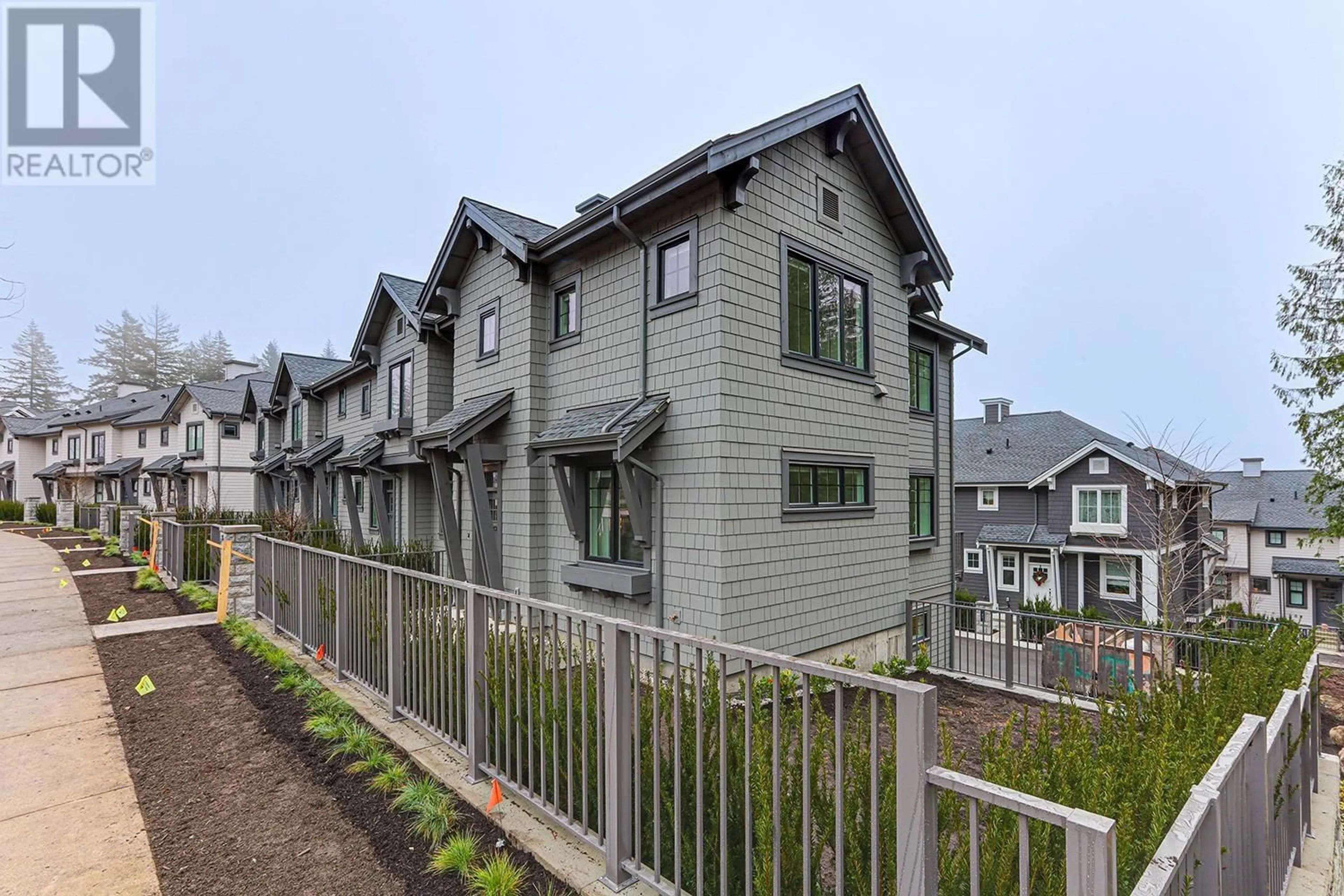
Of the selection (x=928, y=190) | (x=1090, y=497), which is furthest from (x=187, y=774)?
(x=928, y=190)

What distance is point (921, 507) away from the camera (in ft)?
40.3

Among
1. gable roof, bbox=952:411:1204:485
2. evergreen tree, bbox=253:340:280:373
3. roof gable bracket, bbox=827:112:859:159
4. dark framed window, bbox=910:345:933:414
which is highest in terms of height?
evergreen tree, bbox=253:340:280:373

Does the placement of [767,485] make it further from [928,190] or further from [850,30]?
[928,190]

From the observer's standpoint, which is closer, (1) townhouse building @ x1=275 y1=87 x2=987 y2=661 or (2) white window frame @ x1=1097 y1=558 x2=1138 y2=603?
(1) townhouse building @ x1=275 y1=87 x2=987 y2=661

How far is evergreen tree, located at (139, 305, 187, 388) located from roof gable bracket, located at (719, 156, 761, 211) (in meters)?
66.5

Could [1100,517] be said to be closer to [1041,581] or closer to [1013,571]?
[1041,581]

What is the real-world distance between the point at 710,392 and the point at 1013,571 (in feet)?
69.4

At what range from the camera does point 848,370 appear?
30.0 ft

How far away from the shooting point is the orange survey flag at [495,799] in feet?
12.0

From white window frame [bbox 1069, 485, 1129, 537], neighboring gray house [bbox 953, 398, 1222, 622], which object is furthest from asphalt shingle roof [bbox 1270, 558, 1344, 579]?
white window frame [bbox 1069, 485, 1129, 537]

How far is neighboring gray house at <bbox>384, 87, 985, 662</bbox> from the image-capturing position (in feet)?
24.3

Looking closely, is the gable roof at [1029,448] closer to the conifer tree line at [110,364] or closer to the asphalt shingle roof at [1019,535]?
the asphalt shingle roof at [1019,535]

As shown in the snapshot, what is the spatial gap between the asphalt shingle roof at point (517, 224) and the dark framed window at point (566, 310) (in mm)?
885

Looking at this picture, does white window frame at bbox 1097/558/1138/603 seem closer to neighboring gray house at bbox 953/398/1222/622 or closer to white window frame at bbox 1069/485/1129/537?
neighboring gray house at bbox 953/398/1222/622
